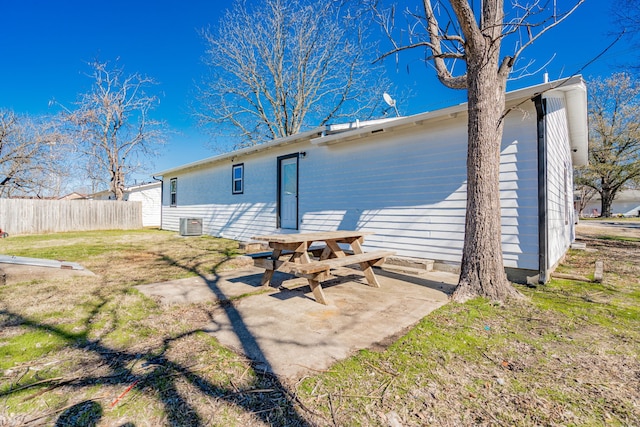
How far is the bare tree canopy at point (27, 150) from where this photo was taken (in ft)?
54.6

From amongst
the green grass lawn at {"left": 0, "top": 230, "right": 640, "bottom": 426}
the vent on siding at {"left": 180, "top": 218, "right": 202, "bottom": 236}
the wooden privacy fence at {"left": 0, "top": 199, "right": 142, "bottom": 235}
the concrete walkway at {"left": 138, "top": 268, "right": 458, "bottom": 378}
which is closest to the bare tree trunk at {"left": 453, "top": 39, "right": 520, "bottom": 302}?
the green grass lawn at {"left": 0, "top": 230, "right": 640, "bottom": 426}

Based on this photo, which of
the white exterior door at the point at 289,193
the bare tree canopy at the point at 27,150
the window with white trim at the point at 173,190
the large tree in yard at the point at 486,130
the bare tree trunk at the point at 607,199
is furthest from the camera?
the bare tree trunk at the point at 607,199

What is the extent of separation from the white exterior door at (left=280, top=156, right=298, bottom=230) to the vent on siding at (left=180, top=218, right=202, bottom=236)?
4.72m

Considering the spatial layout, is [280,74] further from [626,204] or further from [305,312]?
[626,204]

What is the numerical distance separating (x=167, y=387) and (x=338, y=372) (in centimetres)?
106

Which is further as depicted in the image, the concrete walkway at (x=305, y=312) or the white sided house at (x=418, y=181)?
the white sided house at (x=418, y=181)

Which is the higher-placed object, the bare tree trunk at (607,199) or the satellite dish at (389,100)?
the satellite dish at (389,100)

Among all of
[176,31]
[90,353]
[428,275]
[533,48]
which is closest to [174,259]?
[90,353]

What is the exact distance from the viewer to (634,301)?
3643 millimetres

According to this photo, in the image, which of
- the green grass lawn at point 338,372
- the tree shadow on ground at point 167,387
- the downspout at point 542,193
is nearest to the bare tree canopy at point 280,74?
the downspout at point 542,193

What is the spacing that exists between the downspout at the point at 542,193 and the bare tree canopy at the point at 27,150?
72.4 ft

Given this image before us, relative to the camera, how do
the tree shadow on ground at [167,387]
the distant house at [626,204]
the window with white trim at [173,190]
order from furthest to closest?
→ 1. the distant house at [626,204]
2. the window with white trim at [173,190]
3. the tree shadow on ground at [167,387]

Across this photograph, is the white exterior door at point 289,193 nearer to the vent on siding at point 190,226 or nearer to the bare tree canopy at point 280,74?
the vent on siding at point 190,226

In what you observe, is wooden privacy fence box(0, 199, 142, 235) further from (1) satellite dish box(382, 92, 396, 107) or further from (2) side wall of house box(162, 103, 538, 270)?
(1) satellite dish box(382, 92, 396, 107)
